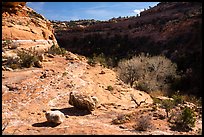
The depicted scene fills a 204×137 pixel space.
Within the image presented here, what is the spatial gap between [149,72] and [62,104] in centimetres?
1663

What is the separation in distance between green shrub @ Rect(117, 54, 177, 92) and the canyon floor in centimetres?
838

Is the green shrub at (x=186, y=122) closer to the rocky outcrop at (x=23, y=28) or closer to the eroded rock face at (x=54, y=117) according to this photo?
the eroded rock face at (x=54, y=117)

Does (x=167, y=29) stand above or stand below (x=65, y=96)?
above

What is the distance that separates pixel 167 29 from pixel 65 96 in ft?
105

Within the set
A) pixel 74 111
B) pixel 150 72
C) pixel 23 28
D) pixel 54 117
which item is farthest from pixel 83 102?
Result: pixel 150 72

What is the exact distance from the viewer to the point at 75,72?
13.8m

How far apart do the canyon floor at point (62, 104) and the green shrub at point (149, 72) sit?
27.5 ft

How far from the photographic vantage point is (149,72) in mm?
25781

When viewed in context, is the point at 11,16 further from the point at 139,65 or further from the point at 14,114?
the point at 139,65

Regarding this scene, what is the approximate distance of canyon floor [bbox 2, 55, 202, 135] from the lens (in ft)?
25.1

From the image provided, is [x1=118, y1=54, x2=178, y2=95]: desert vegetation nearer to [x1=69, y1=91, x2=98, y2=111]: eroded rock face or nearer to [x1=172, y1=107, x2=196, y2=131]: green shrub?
[x1=69, y1=91, x2=98, y2=111]: eroded rock face

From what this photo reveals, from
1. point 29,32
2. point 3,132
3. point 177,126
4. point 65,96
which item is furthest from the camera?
point 29,32

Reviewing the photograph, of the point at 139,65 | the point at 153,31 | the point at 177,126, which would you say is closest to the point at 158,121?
the point at 177,126

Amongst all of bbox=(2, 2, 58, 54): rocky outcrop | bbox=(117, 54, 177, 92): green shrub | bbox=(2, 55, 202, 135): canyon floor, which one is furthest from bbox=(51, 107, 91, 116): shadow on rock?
bbox=(117, 54, 177, 92): green shrub
